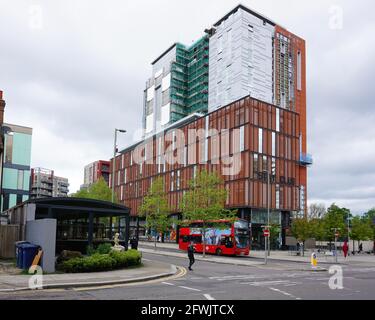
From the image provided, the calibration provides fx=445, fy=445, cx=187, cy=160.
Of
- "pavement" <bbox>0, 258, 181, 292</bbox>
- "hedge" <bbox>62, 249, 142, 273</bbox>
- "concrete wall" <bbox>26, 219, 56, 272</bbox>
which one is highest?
"concrete wall" <bbox>26, 219, 56, 272</bbox>

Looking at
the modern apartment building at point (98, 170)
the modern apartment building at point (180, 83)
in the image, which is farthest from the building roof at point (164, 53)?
the modern apartment building at point (98, 170)

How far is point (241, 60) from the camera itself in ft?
356

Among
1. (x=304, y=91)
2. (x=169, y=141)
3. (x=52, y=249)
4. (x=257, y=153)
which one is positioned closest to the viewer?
(x=52, y=249)

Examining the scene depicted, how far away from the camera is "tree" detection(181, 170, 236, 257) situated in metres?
45.8

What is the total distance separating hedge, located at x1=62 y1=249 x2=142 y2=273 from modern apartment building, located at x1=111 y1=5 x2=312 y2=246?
28307mm

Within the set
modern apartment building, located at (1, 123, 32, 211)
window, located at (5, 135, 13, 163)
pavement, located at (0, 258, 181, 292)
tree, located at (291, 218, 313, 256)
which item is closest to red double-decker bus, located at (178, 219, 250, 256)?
tree, located at (291, 218, 313, 256)

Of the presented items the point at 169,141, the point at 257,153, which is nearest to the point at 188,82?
the point at 169,141

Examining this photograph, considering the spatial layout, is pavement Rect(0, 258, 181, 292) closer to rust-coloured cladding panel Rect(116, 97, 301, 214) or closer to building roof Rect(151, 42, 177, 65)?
rust-coloured cladding panel Rect(116, 97, 301, 214)

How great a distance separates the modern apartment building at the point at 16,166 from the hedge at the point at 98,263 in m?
66.1

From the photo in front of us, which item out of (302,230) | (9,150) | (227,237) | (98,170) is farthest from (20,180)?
(98,170)

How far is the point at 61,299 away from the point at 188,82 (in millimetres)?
125402

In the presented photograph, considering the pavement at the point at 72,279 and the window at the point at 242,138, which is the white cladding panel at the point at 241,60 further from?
the pavement at the point at 72,279

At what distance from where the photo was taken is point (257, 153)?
70.9m
